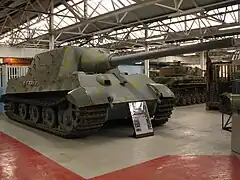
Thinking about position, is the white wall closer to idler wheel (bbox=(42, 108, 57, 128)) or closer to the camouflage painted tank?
the camouflage painted tank

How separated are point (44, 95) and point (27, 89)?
2.78ft

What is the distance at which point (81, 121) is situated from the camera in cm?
648

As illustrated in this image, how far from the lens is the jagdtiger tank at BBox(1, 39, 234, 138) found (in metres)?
6.49

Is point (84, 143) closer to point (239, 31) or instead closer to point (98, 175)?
point (98, 175)

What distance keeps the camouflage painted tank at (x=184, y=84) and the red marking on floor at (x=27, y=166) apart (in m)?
9.16

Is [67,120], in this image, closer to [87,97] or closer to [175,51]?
[87,97]

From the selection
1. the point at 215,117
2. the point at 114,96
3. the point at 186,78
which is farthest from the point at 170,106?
the point at 186,78

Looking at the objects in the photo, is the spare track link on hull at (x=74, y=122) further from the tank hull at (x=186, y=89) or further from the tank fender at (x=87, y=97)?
the tank hull at (x=186, y=89)

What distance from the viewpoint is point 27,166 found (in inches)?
196

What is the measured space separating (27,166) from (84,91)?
2030 mm

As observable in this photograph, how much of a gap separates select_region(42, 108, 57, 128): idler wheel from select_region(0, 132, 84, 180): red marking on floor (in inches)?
58.1

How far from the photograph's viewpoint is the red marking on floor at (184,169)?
4.42m

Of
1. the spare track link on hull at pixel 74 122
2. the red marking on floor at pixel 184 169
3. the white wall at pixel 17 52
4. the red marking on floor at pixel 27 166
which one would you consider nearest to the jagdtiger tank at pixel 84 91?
the spare track link on hull at pixel 74 122

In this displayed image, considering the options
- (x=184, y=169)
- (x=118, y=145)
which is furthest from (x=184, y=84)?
(x=184, y=169)
